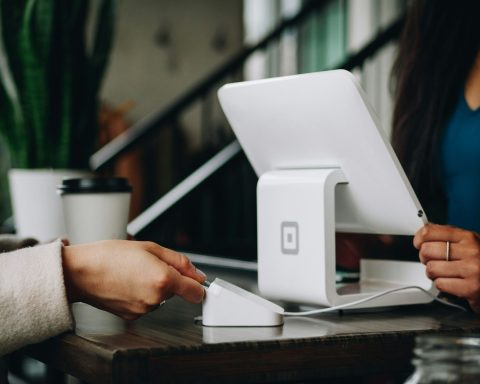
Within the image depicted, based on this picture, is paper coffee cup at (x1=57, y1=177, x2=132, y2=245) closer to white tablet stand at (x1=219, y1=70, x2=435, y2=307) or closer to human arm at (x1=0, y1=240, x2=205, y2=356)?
white tablet stand at (x1=219, y1=70, x2=435, y2=307)

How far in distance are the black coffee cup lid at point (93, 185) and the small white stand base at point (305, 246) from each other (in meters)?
0.40

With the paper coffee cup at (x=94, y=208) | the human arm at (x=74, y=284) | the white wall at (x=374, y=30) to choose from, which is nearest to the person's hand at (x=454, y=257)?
the human arm at (x=74, y=284)

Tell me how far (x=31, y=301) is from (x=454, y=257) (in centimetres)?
59

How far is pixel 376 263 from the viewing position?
138 cm

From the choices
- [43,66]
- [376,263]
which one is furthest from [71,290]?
[43,66]

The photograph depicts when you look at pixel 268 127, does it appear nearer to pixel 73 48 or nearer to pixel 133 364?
pixel 133 364

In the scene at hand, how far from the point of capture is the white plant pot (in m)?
2.15

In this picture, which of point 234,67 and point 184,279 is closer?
point 184,279

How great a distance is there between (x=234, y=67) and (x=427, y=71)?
3353 mm

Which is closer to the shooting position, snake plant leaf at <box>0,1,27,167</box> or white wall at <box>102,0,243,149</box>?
snake plant leaf at <box>0,1,27,167</box>

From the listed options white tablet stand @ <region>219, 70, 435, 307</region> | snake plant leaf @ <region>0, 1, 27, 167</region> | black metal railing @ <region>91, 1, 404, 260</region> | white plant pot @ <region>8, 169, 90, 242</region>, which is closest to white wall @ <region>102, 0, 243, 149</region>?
black metal railing @ <region>91, 1, 404, 260</region>

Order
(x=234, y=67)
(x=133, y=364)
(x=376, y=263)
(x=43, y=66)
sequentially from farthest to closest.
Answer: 1. (x=234, y=67)
2. (x=43, y=66)
3. (x=376, y=263)
4. (x=133, y=364)

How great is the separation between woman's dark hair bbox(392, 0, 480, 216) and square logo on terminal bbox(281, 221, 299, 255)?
2.22 ft

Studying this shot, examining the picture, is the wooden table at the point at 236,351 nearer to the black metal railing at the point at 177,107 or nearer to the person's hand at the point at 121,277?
the person's hand at the point at 121,277
